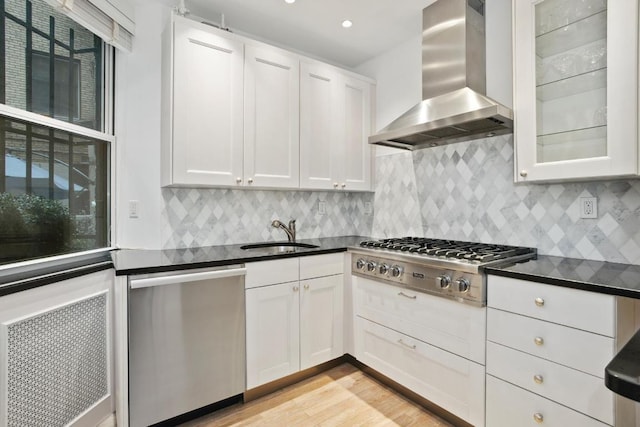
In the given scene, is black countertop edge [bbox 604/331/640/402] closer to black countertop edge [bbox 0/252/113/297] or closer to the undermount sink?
black countertop edge [bbox 0/252/113/297]

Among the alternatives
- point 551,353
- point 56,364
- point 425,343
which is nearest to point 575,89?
point 551,353

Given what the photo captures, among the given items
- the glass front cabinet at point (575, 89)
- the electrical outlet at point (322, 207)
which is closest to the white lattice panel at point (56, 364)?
the electrical outlet at point (322, 207)

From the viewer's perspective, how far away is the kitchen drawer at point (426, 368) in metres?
1.73

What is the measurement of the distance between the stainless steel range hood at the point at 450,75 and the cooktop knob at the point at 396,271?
0.88 m

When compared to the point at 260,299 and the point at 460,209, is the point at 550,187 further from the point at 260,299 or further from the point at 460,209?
the point at 260,299

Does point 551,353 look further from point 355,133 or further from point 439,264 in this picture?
point 355,133

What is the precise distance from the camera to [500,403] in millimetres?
1615

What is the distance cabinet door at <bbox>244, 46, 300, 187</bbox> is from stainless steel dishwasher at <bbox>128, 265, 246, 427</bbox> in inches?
32.4

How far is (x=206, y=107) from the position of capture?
2.22m

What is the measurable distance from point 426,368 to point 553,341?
2.49ft

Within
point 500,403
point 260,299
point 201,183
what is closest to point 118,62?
point 201,183

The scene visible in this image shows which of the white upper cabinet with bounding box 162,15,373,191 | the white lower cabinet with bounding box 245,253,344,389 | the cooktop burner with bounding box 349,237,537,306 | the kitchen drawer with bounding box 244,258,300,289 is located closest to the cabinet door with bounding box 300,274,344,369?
the white lower cabinet with bounding box 245,253,344,389

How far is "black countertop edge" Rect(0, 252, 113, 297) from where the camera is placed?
51.8 inches

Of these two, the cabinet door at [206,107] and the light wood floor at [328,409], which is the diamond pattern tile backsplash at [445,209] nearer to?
the cabinet door at [206,107]
